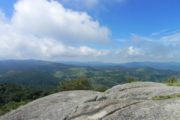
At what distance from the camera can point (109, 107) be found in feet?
52.0

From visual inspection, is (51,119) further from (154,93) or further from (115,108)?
(154,93)

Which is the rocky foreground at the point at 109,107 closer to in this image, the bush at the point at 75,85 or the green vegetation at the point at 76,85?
the green vegetation at the point at 76,85

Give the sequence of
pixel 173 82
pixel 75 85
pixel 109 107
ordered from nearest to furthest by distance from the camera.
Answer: pixel 109 107
pixel 173 82
pixel 75 85

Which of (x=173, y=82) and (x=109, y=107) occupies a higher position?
(x=173, y=82)

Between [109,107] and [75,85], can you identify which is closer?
[109,107]

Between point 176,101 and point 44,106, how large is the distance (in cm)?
856

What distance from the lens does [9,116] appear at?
19.4 m

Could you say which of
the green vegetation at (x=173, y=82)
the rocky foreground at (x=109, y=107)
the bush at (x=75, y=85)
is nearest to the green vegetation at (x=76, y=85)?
the bush at (x=75, y=85)

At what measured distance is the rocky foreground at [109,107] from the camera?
1427cm

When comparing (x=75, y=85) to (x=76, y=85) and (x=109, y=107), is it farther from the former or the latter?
(x=109, y=107)

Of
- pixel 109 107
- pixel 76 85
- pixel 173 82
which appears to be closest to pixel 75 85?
pixel 76 85

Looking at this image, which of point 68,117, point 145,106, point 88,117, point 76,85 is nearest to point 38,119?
point 68,117

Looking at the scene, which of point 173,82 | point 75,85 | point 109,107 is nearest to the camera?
point 109,107

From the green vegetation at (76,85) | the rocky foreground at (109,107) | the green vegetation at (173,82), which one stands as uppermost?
the green vegetation at (173,82)
